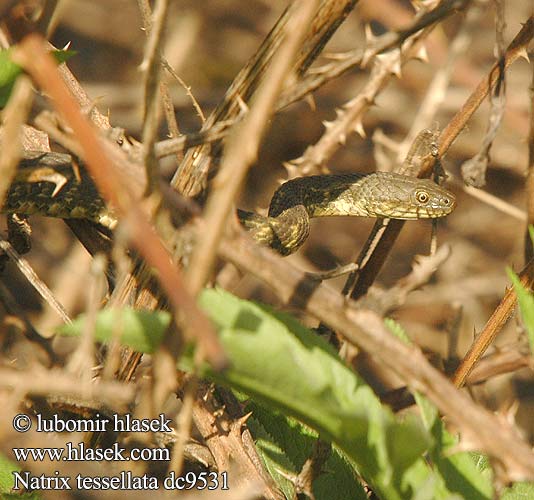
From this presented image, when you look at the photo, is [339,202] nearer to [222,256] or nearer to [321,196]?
[321,196]

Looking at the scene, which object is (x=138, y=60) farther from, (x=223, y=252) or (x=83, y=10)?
(x=223, y=252)

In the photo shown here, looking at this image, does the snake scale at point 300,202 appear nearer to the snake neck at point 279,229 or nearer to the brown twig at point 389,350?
the snake neck at point 279,229

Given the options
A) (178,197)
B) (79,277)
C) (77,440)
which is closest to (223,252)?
(178,197)

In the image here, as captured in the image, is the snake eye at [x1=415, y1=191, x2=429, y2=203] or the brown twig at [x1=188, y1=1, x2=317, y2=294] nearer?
the brown twig at [x1=188, y1=1, x2=317, y2=294]

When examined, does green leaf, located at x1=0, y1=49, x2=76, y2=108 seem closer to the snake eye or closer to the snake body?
the snake body

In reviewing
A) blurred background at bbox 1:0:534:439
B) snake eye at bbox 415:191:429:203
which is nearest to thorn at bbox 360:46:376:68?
snake eye at bbox 415:191:429:203

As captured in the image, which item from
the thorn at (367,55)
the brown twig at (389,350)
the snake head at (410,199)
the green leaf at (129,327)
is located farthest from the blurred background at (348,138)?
the green leaf at (129,327)

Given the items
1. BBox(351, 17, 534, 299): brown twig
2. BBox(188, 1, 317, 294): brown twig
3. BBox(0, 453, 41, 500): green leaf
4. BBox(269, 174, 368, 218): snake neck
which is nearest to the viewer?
BBox(188, 1, 317, 294): brown twig

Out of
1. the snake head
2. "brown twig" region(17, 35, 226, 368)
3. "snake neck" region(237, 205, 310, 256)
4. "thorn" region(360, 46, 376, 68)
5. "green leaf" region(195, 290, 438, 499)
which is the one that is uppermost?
the snake head
